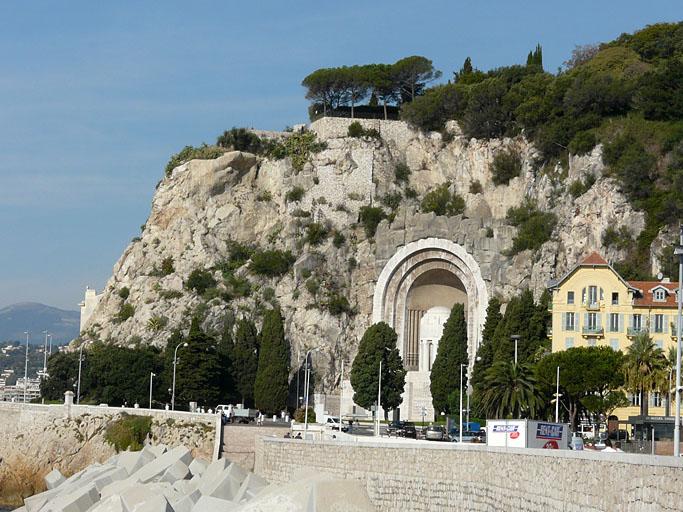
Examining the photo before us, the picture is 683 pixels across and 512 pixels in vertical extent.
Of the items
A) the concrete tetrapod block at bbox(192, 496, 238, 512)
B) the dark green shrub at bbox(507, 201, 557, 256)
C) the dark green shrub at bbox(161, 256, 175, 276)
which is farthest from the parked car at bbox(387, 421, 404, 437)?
the dark green shrub at bbox(161, 256, 175, 276)

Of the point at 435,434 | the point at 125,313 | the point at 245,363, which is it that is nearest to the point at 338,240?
the point at 245,363

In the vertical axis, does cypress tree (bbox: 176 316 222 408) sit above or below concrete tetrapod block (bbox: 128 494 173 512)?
above

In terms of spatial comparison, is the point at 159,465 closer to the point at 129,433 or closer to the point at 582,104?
the point at 129,433

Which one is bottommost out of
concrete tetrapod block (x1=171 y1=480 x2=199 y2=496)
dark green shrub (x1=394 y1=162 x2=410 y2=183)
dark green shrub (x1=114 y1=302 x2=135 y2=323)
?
concrete tetrapod block (x1=171 y1=480 x2=199 y2=496)

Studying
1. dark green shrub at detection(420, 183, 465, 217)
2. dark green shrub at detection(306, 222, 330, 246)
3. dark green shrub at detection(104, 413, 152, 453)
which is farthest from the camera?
dark green shrub at detection(420, 183, 465, 217)

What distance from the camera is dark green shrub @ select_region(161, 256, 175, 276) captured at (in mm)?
94688

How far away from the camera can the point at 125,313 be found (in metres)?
94.0

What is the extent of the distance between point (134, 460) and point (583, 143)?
44.4 metres

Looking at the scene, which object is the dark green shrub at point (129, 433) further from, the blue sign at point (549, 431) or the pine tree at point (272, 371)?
the blue sign at point (549, 431)

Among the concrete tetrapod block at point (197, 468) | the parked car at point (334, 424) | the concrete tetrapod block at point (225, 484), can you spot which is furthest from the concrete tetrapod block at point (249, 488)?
the parked car at point (334, 424)

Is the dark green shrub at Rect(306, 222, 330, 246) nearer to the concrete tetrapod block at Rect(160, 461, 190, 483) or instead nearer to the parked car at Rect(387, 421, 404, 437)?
the parked car at Rect(387, 421, 404, 437)

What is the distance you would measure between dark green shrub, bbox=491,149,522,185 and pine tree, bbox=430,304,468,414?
47.5 feet

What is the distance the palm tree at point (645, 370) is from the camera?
5709cm

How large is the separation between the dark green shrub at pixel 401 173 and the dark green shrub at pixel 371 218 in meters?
3.85
